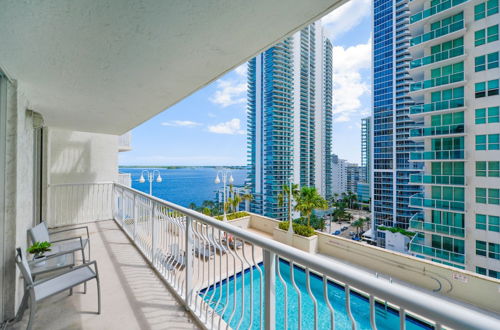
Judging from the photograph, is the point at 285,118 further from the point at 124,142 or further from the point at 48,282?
the point at 48,282

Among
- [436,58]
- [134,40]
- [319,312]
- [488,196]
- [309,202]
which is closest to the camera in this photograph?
[134,40]

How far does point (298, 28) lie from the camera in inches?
59.2

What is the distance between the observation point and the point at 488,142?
13180 mm

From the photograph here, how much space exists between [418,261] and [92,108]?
30.7 feet

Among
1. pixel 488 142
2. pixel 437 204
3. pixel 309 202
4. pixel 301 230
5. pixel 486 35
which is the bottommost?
pixel 301 230

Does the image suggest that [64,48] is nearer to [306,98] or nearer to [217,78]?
[217,78]

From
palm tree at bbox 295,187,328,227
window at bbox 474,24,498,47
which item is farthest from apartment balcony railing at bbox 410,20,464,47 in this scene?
palm tree at bbox 295,187,328,227

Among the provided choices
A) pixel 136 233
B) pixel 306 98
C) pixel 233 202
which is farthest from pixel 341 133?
pixel 136 233

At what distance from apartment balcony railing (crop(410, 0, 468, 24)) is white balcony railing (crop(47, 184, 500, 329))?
63.2 feet

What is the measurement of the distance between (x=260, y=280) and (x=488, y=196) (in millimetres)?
18785

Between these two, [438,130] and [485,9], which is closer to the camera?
[485,9]

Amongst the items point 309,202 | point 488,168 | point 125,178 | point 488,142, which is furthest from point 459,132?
point 125,178

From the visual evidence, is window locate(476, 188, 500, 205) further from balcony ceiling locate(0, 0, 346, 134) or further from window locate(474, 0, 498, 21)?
balcony ceiling locate(0, 0, 346, 134)

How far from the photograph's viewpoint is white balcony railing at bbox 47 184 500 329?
0.67 m
